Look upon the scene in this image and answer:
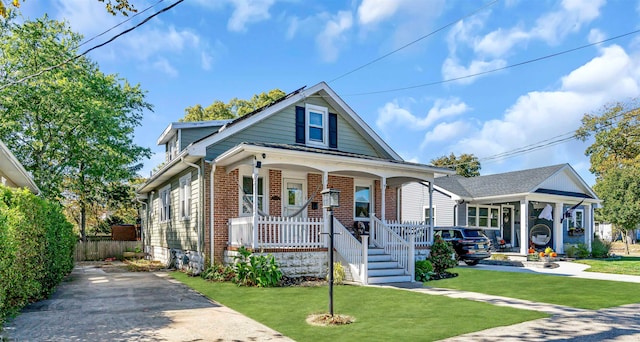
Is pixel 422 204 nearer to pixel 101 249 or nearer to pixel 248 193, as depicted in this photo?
pixel 248 193

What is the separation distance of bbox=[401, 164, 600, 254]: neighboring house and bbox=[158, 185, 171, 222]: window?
13.6m

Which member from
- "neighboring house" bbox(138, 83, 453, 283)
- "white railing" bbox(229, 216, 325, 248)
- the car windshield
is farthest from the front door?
the car windshield

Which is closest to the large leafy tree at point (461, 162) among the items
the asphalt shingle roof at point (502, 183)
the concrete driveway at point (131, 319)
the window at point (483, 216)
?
the asphalt shingle roof at point (502, 183)

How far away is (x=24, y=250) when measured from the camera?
791 cm

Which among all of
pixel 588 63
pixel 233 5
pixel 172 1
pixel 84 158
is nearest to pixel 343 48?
pixel 233 5

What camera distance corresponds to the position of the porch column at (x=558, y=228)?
84.3 ft

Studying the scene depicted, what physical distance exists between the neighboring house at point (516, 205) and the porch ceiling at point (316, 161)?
10.2 meters

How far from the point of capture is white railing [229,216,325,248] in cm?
1277

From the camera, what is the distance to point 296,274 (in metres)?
13.0

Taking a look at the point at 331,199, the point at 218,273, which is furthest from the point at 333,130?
the point at 331,199

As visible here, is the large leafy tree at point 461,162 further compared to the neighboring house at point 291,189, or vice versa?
the large leafy tree at point 461,162

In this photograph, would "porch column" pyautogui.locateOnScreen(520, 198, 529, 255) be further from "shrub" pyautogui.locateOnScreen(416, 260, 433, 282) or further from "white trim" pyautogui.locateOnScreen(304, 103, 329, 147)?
"white trim" pyautogui.locateOnScreen(304, 103, 329, 147)

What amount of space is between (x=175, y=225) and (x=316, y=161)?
761cm

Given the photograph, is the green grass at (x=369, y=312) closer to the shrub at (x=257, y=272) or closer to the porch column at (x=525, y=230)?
the shrub at (x=257, y=272)
